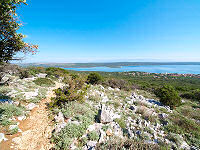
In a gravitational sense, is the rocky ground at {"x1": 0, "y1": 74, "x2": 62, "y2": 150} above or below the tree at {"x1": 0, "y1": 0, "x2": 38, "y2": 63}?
below

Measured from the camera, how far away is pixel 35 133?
3266mm

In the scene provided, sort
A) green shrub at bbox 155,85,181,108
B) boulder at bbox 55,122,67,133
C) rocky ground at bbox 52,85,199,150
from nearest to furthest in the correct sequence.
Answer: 1. rocky ground at bbox 52,85,199,150
2. boulder at bbox 55,122,67,133
3. green shrub at bbox 155,85,181,108

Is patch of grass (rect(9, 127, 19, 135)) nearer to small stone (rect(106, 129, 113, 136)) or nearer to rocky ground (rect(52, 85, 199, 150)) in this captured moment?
rocky ground (rect(52, 85, 199, 150))

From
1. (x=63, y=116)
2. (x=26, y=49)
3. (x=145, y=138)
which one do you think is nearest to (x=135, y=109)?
(x=145, y=138)

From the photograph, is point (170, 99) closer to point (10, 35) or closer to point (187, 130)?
point (187, 130)

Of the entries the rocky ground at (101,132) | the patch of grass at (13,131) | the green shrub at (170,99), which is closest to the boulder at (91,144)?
the rocky ground at (101,132)

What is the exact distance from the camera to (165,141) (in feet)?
11.0

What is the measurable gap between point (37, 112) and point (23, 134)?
1453 millimetres

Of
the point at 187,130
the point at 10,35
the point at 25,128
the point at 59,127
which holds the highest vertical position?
the point at 10,35

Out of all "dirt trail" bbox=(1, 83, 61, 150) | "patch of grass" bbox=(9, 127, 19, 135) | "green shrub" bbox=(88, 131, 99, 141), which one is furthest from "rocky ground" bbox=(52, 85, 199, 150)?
"patch of grass" bbox=(9, 127, 19, 135)

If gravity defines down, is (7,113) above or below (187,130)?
above

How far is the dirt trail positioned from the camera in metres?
2.78

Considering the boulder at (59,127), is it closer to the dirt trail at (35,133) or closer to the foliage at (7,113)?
the dirt trail at (35,133)

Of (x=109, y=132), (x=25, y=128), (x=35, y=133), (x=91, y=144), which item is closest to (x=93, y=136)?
(x=91, y=144)
